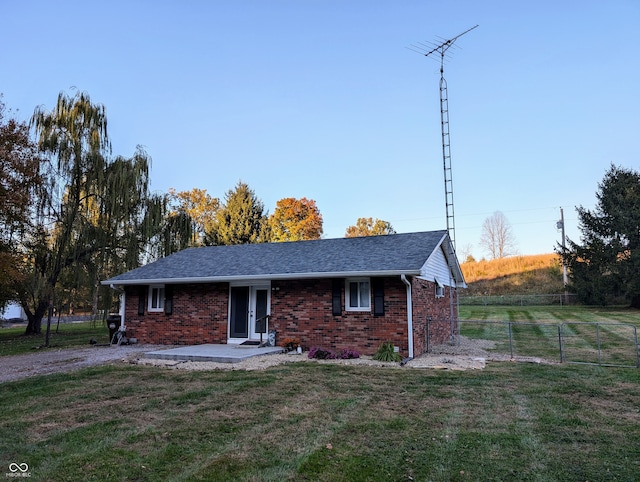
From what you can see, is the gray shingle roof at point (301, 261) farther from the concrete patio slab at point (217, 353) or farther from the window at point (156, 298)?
the concrete patio slab at point (217, 353)

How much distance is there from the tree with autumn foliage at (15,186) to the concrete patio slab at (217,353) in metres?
7.74

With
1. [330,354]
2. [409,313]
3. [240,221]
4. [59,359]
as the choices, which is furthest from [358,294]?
[240,221]

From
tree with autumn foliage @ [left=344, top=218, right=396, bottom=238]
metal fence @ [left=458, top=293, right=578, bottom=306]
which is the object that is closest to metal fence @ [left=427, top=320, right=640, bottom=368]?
metal fence @ [left=458, top=293, right=578, bottom=306]

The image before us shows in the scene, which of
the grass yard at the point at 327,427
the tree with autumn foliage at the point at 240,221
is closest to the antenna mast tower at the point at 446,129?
the grass yard at the point at 327,427

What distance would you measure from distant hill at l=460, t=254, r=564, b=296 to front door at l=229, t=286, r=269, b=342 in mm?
27059

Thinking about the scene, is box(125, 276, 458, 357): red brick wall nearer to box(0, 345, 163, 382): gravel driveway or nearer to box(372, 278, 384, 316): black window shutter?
box(372, 278, 384, 316): black window shutter

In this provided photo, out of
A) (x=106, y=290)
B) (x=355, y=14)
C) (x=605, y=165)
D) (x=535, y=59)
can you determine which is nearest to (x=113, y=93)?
(x=106, y=290)

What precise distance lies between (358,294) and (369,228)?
33.9m

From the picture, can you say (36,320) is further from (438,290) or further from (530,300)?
(530,300)

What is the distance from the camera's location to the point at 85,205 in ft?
53.7

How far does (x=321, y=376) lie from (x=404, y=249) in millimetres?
5672

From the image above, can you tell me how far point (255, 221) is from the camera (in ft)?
108

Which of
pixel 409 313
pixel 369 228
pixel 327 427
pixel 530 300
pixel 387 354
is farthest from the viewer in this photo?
pixel 369 228

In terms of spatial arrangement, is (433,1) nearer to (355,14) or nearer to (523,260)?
(355,14)
